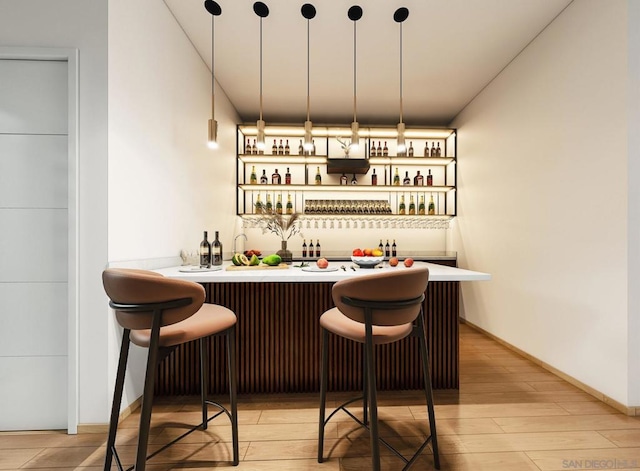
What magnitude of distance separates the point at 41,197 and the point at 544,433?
3.17 metres

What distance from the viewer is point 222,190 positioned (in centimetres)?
389

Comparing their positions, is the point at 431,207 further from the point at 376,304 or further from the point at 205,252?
the point at 376,304

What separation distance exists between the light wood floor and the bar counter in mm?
126

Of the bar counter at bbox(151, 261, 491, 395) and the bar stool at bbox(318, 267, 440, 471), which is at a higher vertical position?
the bar stool at bbox(318, 267, 440, 471)

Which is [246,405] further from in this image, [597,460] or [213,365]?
[597,460]

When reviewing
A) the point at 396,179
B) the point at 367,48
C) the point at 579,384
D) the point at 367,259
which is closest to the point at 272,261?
the point at 367,259

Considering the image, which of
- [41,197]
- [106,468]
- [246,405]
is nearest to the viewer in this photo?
[106,468]

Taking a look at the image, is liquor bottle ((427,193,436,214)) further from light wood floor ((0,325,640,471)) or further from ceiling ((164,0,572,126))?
light wood floor ((0,325,640,471))

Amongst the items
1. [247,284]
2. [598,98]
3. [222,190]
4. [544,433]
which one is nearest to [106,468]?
[247,284]

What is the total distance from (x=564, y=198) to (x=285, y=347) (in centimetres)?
243

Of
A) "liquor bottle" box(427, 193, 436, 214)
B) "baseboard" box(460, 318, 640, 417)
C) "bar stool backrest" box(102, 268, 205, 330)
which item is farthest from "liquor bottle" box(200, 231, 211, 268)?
"liquor bottle" box(427, 193, 436, 214)

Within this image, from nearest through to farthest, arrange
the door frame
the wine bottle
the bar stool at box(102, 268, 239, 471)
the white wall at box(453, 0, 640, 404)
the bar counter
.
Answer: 1. the bar stool at box(102, 268, 239, 471)
2. the door frame
3. the white wall at box(453, 0, 640, 404)
4. the bar counter
5. the wine bottle

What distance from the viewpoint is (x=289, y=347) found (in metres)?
2.29

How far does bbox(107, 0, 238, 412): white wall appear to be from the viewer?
1908 millimetres
